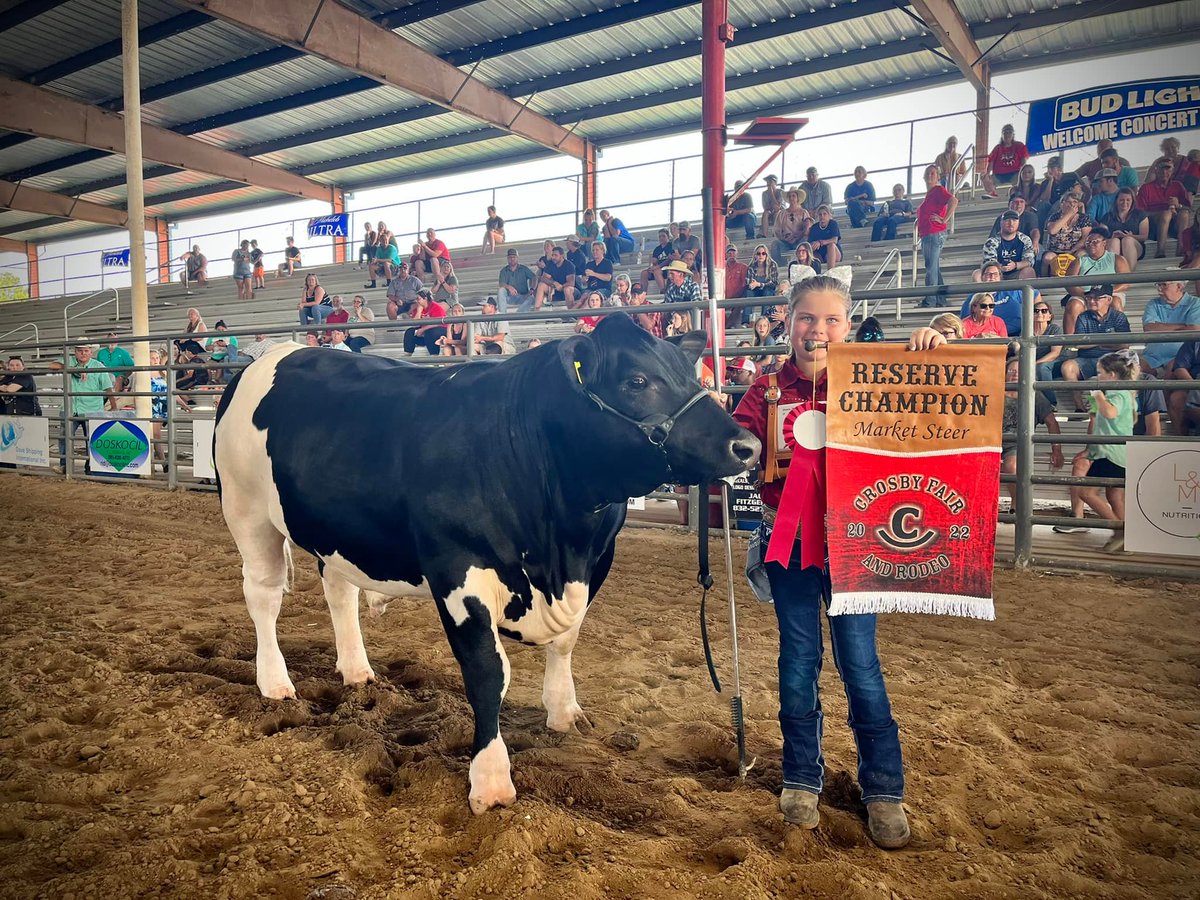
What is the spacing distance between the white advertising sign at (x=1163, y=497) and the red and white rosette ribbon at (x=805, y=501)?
355 centimetres

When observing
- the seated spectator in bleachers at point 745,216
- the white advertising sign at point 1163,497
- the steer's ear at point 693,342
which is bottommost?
the white advertising sign at point 1163,497

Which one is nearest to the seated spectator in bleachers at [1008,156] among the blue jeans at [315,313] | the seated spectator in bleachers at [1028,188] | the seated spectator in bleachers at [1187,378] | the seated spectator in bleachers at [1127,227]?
the seated spectator in bleachers at [1028,188]

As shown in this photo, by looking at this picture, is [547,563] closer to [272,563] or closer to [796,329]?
[796,329]

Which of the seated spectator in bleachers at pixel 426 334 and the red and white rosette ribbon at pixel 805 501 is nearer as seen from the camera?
the red and white rosette ribbon at pixel 805 501

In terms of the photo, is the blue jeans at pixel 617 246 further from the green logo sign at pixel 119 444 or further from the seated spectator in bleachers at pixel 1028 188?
the green logo sign at pixel 119 444

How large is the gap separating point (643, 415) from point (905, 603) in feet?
3.09

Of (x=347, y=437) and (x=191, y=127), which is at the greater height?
(x=191, y=127)

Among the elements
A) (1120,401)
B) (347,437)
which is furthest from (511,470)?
(1120,401)

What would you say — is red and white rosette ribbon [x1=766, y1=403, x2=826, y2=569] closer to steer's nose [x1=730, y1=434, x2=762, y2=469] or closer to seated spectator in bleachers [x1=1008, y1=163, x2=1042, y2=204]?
steer's nose [x1=730, y1=434, x2=762, y2=469]

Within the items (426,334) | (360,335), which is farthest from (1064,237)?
(360,335)

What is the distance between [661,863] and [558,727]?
0.96m

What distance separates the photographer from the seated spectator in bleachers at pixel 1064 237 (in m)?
8.59

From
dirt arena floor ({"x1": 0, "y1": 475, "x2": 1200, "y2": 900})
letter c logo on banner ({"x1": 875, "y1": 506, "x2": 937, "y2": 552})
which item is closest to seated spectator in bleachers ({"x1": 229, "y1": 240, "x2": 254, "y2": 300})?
dirt arena floor ({"x1": 0, "y1": 475, "x2": 1200, "y2": 900})

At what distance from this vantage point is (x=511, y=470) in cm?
268
